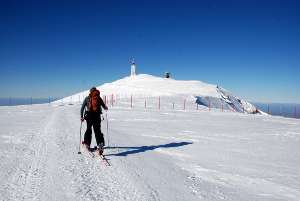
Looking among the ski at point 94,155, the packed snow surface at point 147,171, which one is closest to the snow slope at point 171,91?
the packed snow surface at point 147,171

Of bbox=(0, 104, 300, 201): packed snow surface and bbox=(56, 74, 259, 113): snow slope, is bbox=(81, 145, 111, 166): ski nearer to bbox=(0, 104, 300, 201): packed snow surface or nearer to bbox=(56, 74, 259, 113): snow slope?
bbox=(0, 104, 300, 201): packed snow surface

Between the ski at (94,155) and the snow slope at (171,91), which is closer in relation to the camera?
the ski at (94,155)

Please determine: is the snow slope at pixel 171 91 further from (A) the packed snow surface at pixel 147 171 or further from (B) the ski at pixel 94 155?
(B) the ski at pixel 94 155

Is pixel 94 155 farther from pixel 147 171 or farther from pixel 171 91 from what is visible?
pixel 171 91

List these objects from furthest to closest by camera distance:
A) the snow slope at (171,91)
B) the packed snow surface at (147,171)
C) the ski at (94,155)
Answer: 1. the snow slope at (171,91)
2. the ski at (94,155)
3. the packed snow surface at (147,171)

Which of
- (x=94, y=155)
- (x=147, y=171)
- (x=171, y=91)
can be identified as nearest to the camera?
(x=147, y=171)

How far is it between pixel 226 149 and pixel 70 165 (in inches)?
263

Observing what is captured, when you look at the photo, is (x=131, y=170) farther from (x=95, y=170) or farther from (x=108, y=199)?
(x=108, y=199)

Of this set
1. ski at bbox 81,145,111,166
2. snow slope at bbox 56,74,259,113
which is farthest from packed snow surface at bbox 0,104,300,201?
snow slope at bbox 56,74,259,113

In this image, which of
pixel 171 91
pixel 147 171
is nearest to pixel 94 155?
pixel 147 171

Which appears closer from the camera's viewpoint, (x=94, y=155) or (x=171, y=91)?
(x=94, y=155)

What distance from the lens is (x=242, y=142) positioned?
15.2 metres

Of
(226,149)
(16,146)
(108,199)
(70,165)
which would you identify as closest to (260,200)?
(108,199)

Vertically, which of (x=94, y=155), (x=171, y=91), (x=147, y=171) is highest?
(x=171, y=91)
